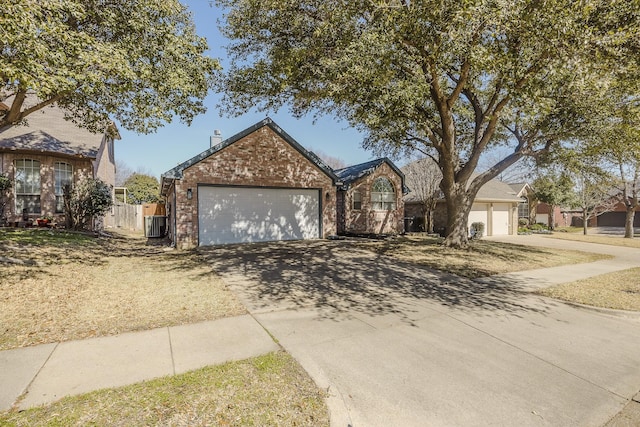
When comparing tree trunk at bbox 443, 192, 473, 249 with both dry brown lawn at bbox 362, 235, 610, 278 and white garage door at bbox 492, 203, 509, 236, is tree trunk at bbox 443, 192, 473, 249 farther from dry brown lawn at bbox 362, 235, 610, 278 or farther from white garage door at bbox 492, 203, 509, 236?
white garage door at bbox 492, 203, 509, 236

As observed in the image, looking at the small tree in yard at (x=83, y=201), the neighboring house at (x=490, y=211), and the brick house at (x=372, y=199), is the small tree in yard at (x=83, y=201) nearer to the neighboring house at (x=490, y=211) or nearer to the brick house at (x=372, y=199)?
the brick house at (x=372, y=199)

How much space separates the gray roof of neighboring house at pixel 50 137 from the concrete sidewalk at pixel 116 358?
13.7m

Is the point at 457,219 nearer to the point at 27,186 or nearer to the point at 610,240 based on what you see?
the point at 610,240

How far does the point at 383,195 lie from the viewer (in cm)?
2042

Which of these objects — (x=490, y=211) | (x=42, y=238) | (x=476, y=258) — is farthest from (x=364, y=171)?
(x=42, y=238)

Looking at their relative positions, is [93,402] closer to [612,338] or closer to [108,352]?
[108,352]

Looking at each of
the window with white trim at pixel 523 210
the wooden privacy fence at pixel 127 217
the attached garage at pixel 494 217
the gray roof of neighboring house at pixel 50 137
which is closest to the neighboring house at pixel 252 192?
the gray roof of neighboring house at pixel 50 137

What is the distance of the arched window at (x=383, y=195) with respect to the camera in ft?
65.8

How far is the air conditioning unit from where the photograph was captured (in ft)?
57.6

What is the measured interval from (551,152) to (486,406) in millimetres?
14018

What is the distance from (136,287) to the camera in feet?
21.8

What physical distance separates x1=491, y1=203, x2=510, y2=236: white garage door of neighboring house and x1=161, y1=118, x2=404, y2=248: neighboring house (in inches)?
557

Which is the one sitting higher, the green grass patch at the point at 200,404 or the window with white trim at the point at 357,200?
the window with white trim at the point at 357,200

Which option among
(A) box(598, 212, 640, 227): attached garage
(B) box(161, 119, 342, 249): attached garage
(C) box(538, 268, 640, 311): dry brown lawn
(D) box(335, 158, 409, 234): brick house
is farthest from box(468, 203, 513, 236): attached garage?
(A) box(598, 212, 640, 227): attached garage
